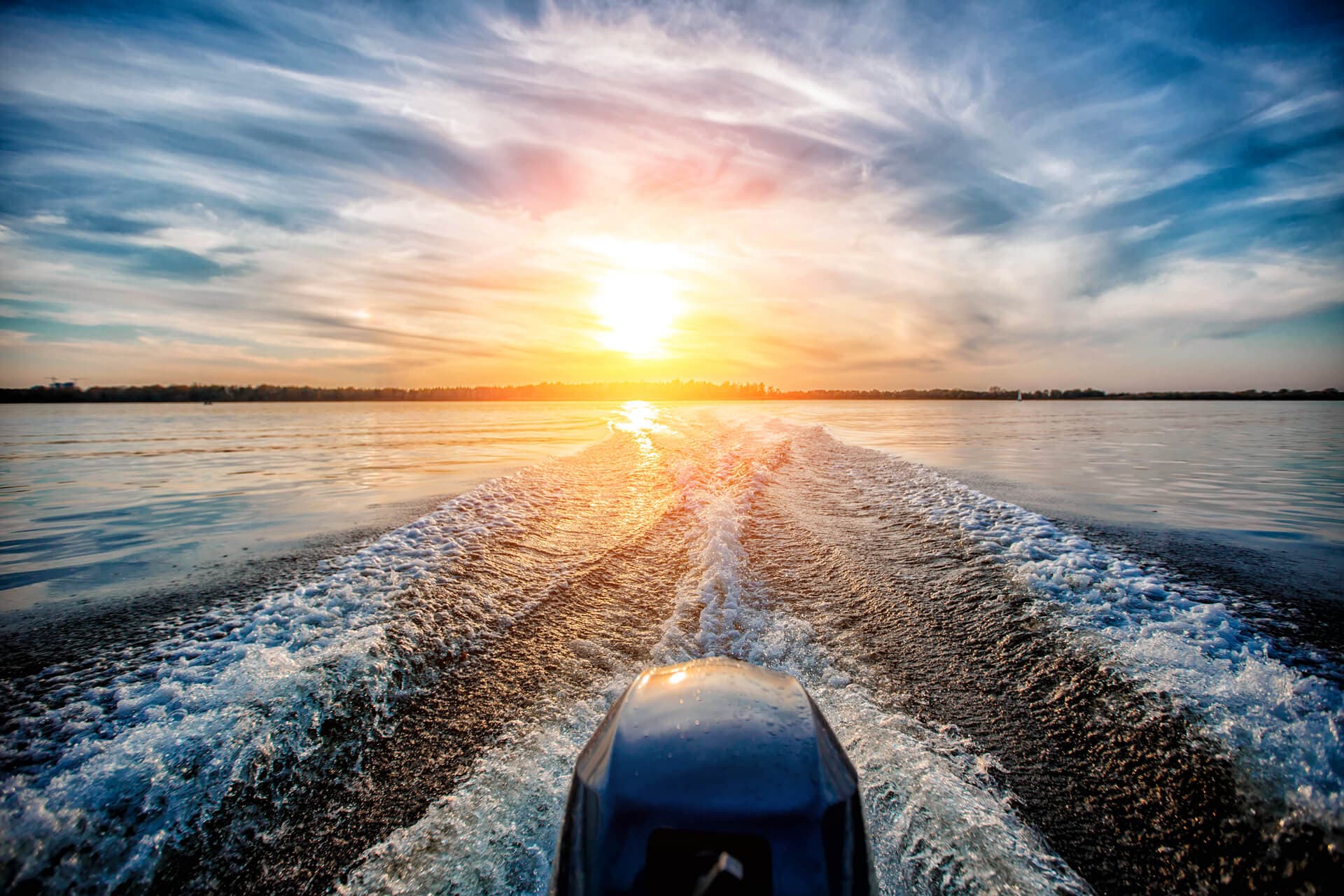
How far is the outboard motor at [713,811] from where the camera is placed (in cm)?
138

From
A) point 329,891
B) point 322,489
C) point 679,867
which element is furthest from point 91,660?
point 322,489

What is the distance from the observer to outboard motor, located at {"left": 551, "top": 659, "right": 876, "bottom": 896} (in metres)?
1.38

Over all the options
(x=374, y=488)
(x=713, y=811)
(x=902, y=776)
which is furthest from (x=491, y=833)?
(x=374, y=488)

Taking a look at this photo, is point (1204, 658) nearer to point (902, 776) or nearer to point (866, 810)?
point (902, 776)

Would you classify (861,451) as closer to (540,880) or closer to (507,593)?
(507,593)

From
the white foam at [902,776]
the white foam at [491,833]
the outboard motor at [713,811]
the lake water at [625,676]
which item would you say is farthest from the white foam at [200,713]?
the outboard motor at [713,811]

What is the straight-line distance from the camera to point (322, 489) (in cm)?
1037

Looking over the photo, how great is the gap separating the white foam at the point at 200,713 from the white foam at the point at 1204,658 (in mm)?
4311

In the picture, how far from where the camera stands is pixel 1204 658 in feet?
10.7

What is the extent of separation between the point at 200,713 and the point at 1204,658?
5.67m

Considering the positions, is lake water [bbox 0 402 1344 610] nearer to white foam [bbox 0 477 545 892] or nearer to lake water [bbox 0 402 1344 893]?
lake water [bbox 0 402 1344 893]

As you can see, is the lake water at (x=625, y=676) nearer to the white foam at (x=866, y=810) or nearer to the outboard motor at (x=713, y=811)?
the white foam at (x=866, y=810)

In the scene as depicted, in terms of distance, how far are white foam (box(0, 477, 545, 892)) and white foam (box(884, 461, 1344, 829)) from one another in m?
4.31

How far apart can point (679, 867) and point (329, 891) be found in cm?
157
